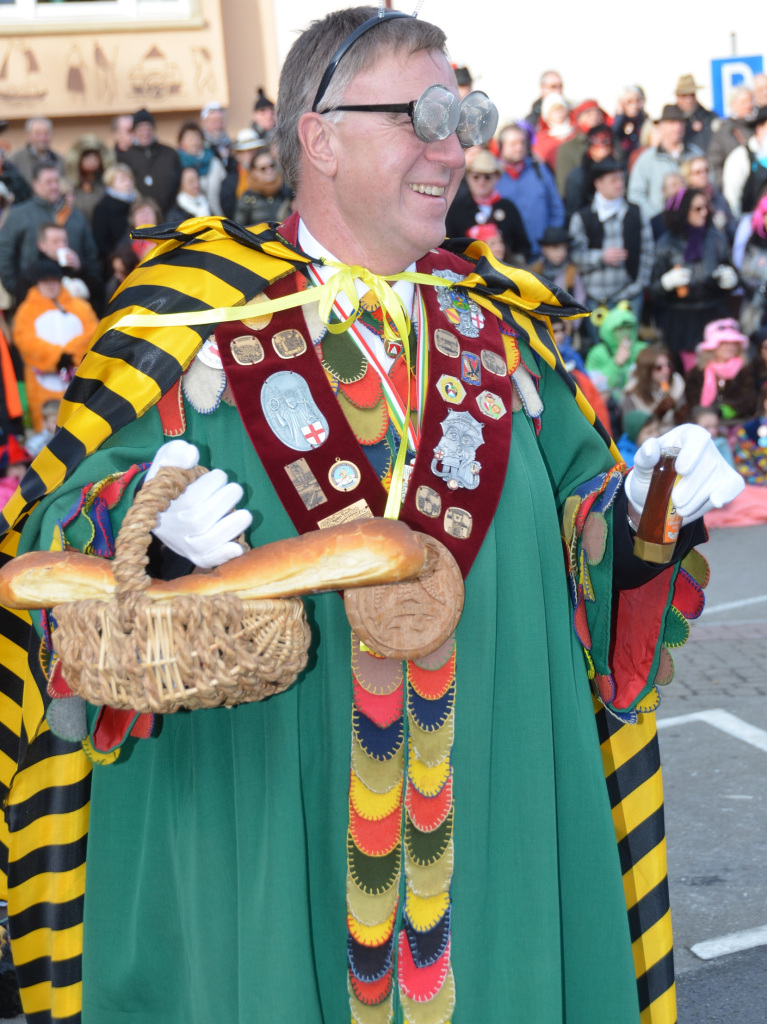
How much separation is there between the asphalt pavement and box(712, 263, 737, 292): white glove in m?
3.50

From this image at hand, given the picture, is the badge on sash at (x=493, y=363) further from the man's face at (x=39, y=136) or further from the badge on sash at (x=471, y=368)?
the man's face at (x=39, y=136)

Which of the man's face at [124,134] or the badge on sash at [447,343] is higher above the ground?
the man's face at [124,134]

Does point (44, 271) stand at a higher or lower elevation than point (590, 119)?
lower

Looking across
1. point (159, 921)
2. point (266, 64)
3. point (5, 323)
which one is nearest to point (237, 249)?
point (159, 921)

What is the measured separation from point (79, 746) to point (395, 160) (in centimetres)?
121

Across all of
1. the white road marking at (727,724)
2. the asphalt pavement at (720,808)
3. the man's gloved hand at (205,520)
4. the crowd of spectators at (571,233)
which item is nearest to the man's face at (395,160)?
the man's gloved hand at (205,520)

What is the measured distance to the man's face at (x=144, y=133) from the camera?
9930mm

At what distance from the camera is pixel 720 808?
14.3ft

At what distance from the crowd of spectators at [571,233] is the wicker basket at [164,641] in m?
6.03

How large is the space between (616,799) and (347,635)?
80 cm

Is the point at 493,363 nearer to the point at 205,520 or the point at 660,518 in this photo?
the point at 660,518

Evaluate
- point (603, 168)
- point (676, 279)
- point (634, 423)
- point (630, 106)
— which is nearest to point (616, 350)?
point (676, 279)

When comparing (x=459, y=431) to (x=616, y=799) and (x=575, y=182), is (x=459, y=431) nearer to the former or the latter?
(x=616, y=799)

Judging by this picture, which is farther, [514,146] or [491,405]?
[514,146]
